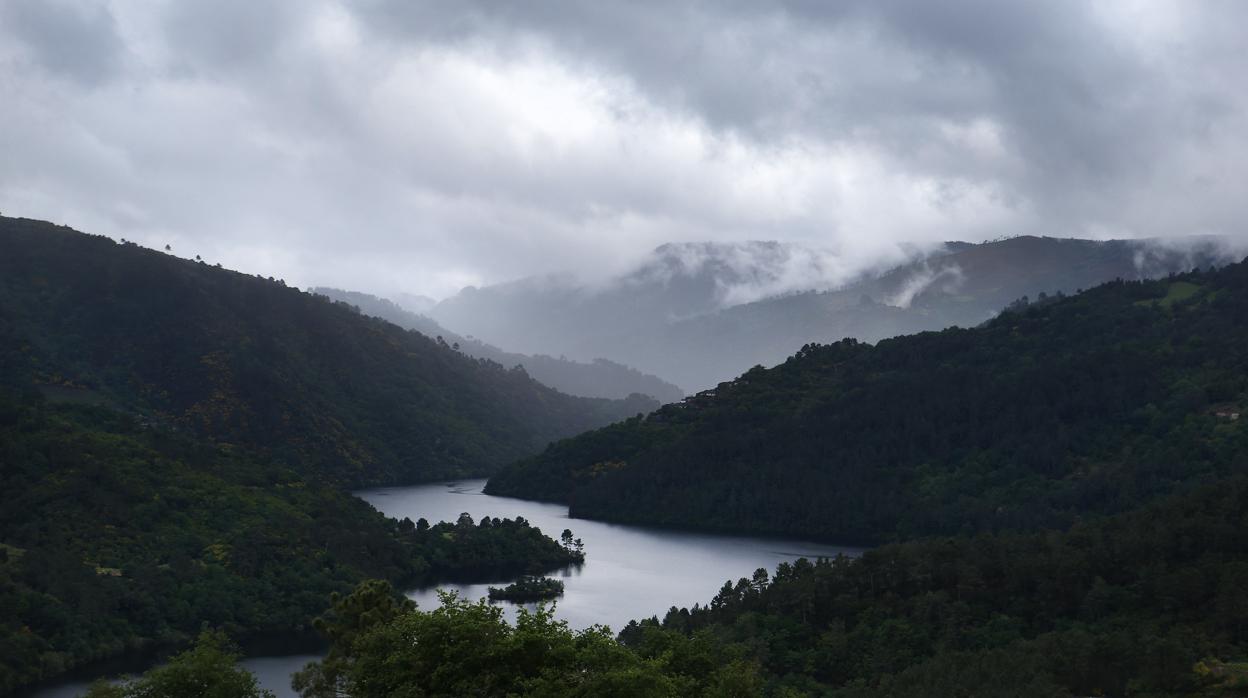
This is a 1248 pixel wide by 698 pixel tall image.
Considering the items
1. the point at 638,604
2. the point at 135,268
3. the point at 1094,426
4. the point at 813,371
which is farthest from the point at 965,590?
the point at 135,268

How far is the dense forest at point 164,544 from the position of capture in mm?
64625

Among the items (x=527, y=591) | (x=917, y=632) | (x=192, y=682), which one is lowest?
(x=527, y=591)

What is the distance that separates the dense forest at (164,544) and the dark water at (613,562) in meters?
5.08

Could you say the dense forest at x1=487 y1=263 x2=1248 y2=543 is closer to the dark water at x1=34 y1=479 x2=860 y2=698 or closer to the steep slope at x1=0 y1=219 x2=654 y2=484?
the dark water at x1=34 y1=479 x2=860 y2=698

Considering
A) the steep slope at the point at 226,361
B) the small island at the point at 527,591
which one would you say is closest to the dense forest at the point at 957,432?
the steep slope at the point at 226,361

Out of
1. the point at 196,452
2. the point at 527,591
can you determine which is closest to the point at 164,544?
the point at 196,452

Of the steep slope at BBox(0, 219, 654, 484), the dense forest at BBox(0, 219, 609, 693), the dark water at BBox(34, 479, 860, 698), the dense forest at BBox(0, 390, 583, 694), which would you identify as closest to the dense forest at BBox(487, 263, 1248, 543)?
the dark water at BBox(34, 479, 860, 698)

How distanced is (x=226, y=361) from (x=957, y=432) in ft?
297

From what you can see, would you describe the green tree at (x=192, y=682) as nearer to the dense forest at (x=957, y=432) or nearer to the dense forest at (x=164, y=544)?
the dense forest at (x=164, y=544)

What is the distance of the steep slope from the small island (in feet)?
192

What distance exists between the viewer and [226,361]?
502 ft

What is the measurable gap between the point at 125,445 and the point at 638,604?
4111cm

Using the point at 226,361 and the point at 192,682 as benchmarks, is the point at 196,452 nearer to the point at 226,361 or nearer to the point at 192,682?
the point at 226,361

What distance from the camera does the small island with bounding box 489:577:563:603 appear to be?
8488 cm
